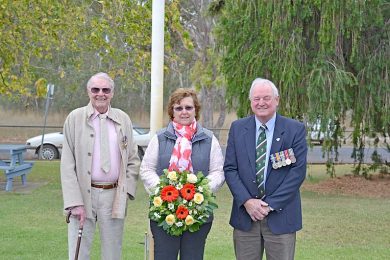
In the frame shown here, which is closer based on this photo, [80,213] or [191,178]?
[191,178]

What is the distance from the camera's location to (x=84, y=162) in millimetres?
5898

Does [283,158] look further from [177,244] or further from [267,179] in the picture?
[177,244]

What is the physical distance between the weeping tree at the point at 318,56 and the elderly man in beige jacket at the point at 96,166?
8613 mm

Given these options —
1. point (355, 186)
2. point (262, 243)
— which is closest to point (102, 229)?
point (262, 243)

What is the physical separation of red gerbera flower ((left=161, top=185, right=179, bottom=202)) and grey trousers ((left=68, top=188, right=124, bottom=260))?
0.53 meters

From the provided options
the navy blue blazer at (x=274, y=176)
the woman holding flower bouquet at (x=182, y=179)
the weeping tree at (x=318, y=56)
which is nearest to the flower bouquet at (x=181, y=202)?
the woman holding flower bouquet at (x=182, y=179)

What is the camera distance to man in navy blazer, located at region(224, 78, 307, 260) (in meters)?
5.66

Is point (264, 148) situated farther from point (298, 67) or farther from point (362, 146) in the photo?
point (362, 146)

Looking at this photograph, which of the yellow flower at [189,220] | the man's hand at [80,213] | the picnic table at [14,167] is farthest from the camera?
the picnic table at [14,167]

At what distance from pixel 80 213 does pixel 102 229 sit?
299mm

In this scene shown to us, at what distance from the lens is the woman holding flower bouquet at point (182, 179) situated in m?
5.65

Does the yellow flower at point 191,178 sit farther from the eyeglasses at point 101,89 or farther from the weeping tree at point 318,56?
the weeping tree at point 318,56

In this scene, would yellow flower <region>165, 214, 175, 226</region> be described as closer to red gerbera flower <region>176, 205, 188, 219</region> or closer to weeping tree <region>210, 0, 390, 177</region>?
red gerbera flower <region>176, 205, 188, 219</region>

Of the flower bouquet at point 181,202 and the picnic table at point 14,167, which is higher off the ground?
the flower bouquet at point 181,202
